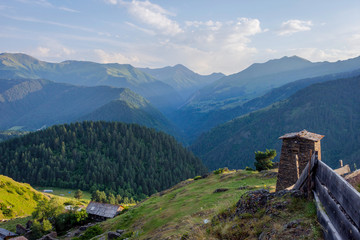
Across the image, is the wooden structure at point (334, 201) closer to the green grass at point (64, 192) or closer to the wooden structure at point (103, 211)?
the wooden structure at point (103, 211)

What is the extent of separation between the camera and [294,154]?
2222 cm

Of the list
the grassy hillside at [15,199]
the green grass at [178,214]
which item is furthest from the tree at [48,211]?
the grassy hillside at [15,199]

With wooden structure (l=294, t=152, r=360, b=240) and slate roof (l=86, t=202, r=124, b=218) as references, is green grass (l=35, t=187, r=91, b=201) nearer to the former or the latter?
slate roof (l=86, t=202, r=124, b=218)

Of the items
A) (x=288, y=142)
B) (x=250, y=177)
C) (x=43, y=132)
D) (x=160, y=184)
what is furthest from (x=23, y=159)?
(x=288, y=142)

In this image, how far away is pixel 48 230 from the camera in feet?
190

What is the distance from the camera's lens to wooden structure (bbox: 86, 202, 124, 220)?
202 feet

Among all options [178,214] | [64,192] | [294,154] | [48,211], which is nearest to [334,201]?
[294,154]

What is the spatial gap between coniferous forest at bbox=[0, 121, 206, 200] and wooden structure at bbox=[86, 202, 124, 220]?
8193 cm

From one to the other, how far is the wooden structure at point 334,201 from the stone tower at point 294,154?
1291 centimetres

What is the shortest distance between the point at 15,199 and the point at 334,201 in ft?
437

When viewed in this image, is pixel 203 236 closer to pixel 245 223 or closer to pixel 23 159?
pixel 245 223

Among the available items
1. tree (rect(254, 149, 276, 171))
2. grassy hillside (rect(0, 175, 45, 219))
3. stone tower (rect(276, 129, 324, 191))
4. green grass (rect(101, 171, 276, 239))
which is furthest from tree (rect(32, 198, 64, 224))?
stone tower (rect(276, 129, 324, 191))

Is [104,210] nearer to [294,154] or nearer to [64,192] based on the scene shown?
[294,154]

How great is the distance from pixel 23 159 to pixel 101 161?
187ft
